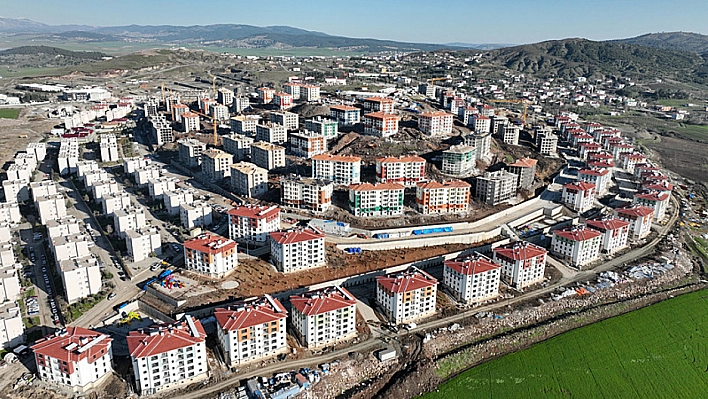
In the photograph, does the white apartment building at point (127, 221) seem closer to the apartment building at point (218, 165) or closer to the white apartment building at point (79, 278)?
the white apartment building at point (79, 278)

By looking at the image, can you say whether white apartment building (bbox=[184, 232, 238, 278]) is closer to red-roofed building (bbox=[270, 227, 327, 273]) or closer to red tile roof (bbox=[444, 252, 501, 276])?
red-roofed building (bbox=[270, 227, 327, 273])

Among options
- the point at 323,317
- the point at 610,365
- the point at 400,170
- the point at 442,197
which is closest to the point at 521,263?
the point at 610,365

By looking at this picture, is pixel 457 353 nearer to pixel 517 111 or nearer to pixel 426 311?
pixel 426 311

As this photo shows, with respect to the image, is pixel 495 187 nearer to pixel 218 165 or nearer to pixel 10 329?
pixel 218 165

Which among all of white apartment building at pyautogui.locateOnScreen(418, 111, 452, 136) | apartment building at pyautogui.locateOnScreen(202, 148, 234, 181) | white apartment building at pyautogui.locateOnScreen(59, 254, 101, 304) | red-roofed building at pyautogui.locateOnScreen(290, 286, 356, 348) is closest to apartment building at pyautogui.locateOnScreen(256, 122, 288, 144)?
apartment building at pyautogui.locateOnScreen(202, 148, 234, 181)

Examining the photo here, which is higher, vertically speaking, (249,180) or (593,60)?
(593,60)

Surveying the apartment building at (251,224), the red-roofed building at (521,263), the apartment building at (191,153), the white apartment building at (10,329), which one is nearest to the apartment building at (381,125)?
the apartment building at (191,153)
